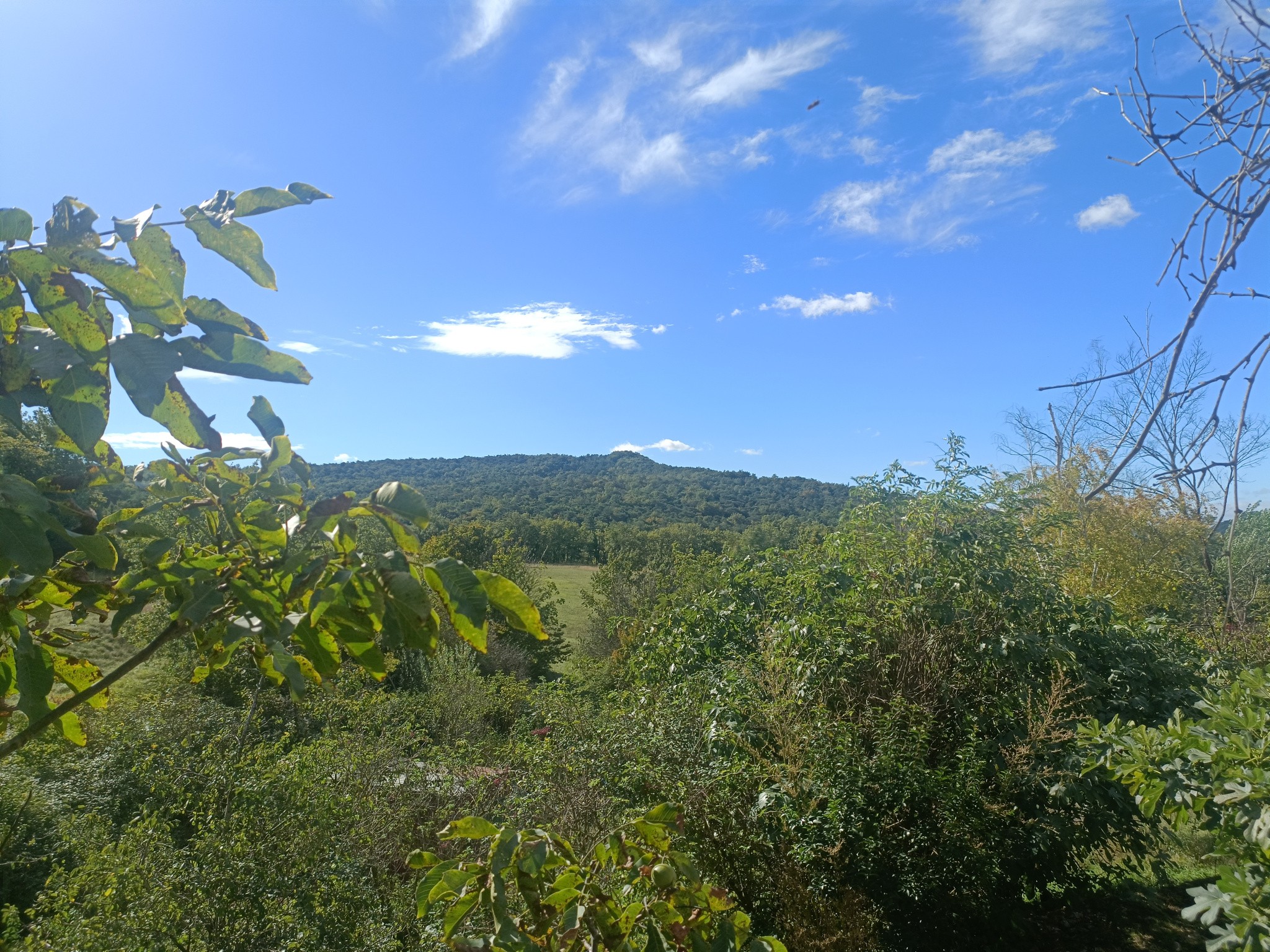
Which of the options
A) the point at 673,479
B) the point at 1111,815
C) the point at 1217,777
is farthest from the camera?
the point at 673,479

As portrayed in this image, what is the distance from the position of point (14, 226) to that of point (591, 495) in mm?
65831

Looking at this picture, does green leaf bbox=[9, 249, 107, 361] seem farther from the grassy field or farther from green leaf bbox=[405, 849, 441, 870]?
the grassy field

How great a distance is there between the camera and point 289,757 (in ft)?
19.8

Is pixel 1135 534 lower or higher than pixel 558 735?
higher

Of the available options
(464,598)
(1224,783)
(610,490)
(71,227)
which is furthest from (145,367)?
(610,490)

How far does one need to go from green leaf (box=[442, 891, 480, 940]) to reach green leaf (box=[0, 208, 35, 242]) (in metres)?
1.36

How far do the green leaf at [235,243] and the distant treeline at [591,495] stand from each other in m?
35.0

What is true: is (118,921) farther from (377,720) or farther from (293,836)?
(377,720)

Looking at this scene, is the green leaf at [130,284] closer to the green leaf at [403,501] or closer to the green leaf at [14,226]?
the green leaf at [14,226]

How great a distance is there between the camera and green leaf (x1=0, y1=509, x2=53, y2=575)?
0.94 metres

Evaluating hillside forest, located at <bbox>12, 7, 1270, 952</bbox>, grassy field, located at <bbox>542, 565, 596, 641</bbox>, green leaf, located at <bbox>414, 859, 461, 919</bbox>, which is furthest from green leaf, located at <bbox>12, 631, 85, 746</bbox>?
grassy field, located at <bbox>542, 565, 596, 641</bbox>

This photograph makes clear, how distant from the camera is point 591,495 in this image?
219ft

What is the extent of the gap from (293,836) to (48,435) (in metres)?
4.56

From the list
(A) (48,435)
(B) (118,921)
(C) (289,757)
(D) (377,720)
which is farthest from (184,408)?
(D) (377,720)
